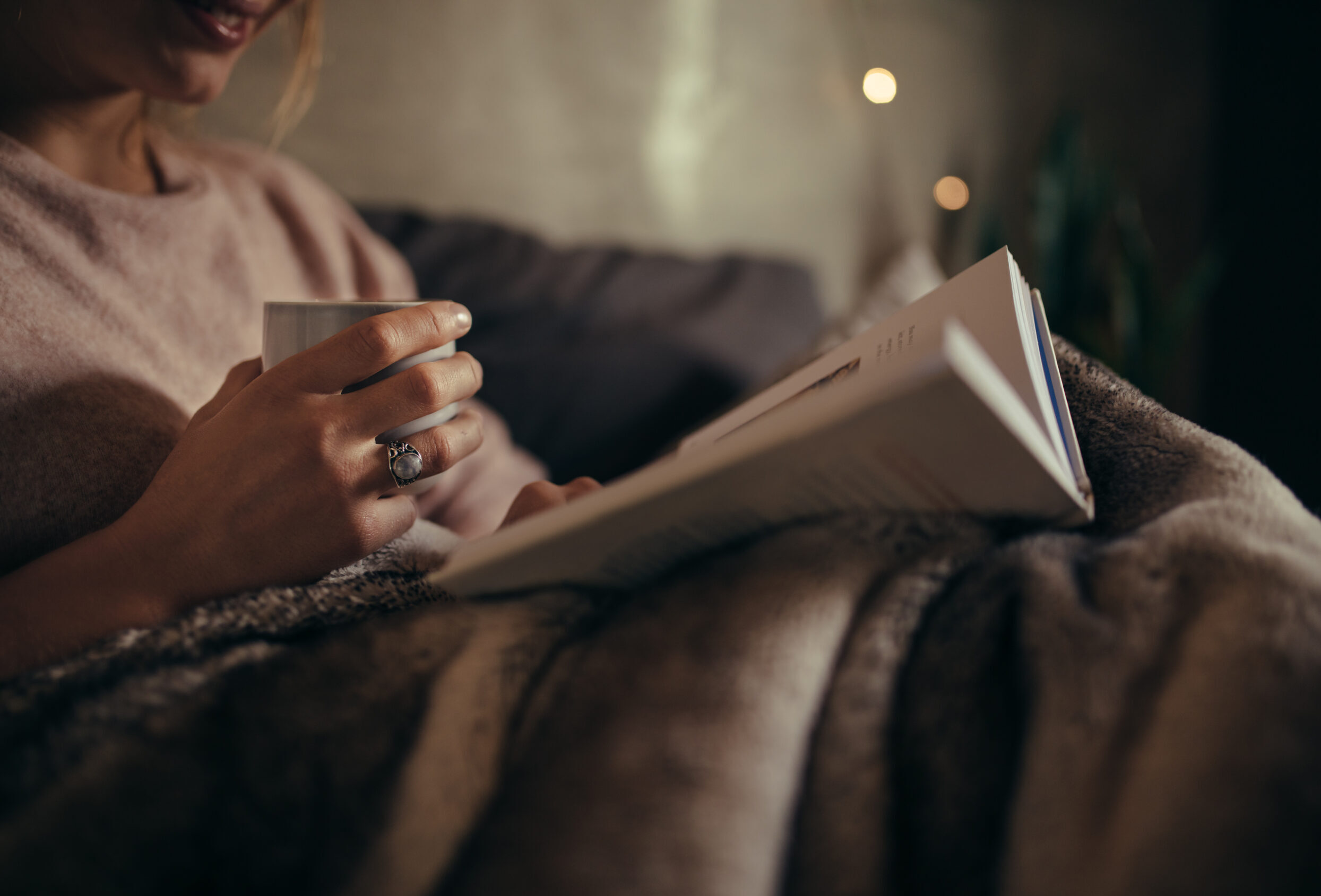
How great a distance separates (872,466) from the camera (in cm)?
28

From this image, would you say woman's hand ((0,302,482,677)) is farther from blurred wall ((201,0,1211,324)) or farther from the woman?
blurred wall ((201,0,1211,324))

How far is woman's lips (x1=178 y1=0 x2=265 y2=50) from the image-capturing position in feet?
1.71

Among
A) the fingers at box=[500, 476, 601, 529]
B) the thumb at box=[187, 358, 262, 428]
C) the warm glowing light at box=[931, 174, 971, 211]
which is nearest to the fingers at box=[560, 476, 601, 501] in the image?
the fingers at box=[500, 476, 601, 529]

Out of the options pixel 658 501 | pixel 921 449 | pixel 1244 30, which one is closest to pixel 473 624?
pixel 658 501

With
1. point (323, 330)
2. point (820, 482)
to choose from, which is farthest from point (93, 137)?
point (820, 482)

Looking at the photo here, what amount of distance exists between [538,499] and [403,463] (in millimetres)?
93

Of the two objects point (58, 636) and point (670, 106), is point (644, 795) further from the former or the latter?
point (670, 106)

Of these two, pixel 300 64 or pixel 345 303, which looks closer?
pixel 345 303

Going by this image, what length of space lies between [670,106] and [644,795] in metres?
1.48

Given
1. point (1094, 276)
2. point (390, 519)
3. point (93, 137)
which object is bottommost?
point (1094, 276)

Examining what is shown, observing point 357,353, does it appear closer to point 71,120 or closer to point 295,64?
point 71,120

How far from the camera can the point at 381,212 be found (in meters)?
1.02

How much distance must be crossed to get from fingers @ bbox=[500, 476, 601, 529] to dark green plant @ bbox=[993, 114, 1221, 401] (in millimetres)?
1511

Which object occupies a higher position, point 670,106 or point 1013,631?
point 670,106
